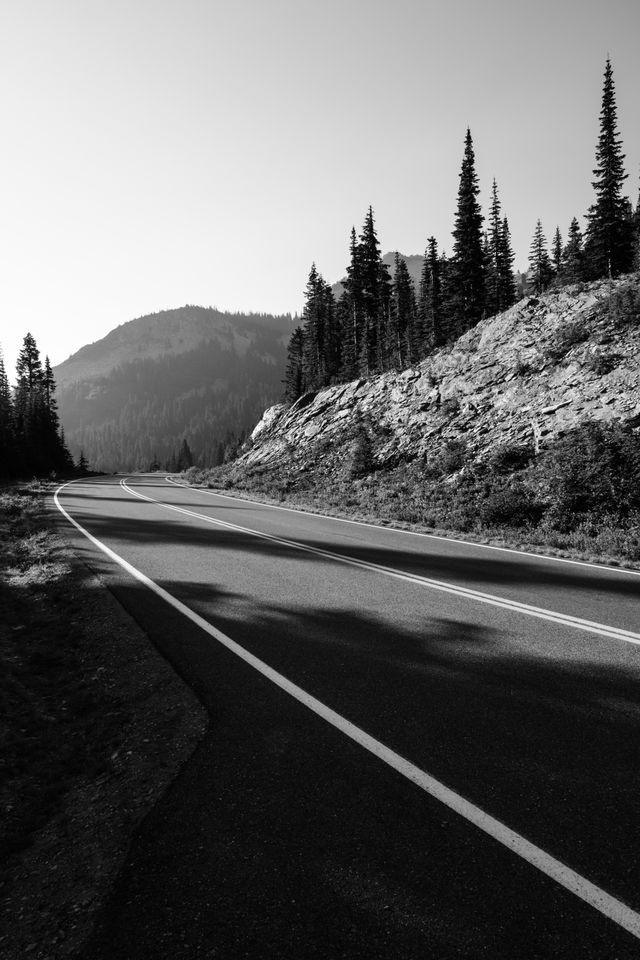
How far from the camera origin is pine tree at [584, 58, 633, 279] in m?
37.1

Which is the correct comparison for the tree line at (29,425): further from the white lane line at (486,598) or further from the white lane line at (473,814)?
the white lane line at (473,814)

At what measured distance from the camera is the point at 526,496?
15.1 metres

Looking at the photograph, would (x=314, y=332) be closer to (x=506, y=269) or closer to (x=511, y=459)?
(x=506, y=269)

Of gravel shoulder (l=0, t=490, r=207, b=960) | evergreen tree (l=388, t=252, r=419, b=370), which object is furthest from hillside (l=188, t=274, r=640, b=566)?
evergreen tree (l=388, t=252, r=419, b=370)

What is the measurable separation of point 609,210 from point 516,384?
80.7ft

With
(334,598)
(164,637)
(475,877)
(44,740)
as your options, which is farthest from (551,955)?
(334,598)

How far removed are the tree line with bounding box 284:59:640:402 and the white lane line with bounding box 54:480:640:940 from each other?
108 feet

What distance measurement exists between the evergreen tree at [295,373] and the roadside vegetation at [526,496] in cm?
3394

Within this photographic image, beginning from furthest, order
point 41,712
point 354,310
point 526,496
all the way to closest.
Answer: point 354,310 < point 526,496 < point 41,712

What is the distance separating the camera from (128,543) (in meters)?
12.2

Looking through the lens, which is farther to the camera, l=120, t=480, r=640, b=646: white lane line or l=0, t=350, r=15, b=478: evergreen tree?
l=0, t=350, r=15, b=478: evergreen tree

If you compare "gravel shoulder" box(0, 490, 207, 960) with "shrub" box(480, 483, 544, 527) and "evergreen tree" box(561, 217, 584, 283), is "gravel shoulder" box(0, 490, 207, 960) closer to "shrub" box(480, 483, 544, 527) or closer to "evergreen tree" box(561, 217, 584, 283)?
"shrub" box(480, 483, 544, 527)

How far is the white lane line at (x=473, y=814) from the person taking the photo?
2311 millimetres

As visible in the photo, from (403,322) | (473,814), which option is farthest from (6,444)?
(473,814)
